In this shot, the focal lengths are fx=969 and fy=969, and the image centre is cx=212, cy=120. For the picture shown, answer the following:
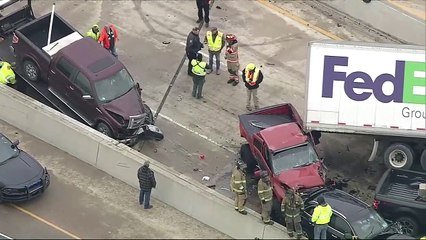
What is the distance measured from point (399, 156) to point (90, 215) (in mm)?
8287

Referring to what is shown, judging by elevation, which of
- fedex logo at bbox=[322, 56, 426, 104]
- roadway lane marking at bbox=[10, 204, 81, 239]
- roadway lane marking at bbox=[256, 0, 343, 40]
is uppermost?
fedex logo at bbox=[322, 56, 426, 104]

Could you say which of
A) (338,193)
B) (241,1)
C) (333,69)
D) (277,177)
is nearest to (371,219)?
(338,193)

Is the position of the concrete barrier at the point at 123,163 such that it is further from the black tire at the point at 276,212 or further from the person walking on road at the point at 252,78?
the person walking on road at the point at 252,78

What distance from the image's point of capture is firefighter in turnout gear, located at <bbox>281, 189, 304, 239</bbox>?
21641 mm

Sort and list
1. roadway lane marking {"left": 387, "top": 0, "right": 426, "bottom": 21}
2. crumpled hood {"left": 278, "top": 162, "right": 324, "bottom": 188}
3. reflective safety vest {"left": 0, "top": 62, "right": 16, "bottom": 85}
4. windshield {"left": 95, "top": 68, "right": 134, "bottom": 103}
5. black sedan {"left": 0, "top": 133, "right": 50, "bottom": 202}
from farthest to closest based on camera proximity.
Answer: roadway lane marking {"left": 387, "top": 0, "right": 426, "bottom": 21} < reflective safety vest {"left": 0, "top": 62, "right": 16, "bottom": 85} < windshield {"left": 95, "top": 68, "right": 134, "bottom": 103} < crumpled hood {"left": 278, "top": 162, "right": 324, "bottom": 188} < black sedan {"left": 0, "top": 133, "right": 50, "bottom": 202}

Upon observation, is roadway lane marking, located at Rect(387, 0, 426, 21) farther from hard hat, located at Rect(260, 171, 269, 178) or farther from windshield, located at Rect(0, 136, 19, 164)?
windshield, located at Rect(0, 136, 19, 164)

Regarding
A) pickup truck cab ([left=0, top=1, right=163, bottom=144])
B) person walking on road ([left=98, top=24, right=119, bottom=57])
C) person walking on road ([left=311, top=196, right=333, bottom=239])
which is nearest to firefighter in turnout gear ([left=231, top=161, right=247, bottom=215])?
person walking on road ([left=311, top=196, right=333, bottom=239])

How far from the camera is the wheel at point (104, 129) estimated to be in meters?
25.8

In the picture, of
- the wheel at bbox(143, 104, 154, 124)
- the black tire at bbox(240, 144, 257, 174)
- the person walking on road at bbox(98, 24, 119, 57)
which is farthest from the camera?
the person walking on road at bbox(98, 24, 119, 57)

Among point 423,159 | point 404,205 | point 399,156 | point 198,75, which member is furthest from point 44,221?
point 423,159

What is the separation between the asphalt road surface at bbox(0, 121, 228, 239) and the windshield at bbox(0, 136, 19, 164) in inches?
45.4

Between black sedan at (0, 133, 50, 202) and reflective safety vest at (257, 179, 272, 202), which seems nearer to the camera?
reflective safety vest at (257, 179, 272, 202)

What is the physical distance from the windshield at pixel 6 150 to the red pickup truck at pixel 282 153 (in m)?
5.89

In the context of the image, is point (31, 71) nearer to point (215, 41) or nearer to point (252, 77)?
point (215, 41)
